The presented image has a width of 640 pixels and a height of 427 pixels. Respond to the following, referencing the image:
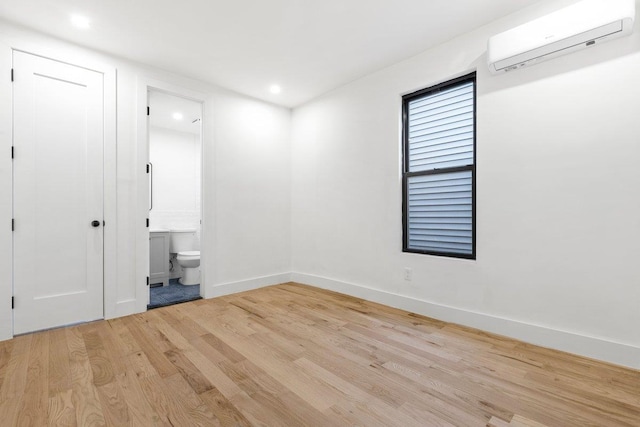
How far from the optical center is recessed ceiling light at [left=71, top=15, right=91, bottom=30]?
8.01 feet

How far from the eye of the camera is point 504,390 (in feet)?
5.67

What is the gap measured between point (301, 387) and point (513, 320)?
1851 mm

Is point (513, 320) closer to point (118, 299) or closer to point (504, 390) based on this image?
point (504, 390)

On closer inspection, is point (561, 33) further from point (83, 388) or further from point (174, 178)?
point (174, 178)

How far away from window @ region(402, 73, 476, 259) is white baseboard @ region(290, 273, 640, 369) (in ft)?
1.79

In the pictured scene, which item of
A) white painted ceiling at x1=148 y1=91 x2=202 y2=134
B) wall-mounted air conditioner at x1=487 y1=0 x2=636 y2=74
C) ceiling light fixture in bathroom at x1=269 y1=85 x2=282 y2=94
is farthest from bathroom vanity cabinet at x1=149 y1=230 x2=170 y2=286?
wall-mounted air conditioner at x1=487 y1=0 x2=636 y2=74

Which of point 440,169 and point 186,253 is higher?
point 440,169

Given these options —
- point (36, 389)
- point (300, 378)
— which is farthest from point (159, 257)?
point (300, 378)

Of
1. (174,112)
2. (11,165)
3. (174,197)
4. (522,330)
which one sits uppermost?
(174,112)

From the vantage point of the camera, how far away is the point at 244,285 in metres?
3.96

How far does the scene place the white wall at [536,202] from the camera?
202 centimetres

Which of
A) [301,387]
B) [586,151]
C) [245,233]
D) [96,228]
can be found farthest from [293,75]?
[301,387]

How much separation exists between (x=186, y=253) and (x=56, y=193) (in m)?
1.93

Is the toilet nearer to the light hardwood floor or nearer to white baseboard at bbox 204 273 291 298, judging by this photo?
white baseboard at bbox 204 273 291 298
